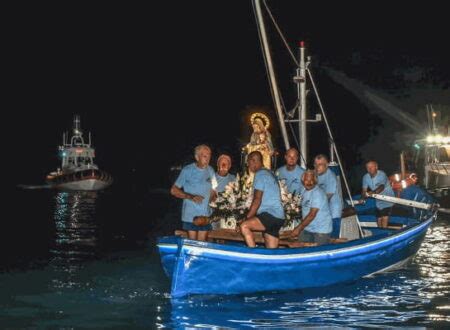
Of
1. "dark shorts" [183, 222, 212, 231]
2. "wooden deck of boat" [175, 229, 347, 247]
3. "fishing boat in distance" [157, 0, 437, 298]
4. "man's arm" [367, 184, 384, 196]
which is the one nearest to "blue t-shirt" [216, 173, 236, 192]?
"wooden deck of boat" [175, 229, 347, 247]

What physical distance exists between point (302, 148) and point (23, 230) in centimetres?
1551

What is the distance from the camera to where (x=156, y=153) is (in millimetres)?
174875

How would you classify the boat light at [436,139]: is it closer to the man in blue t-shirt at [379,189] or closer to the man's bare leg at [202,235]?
the man in blue t-shirt at [379,189]

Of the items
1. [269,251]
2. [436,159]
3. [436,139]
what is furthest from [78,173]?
[269,251]

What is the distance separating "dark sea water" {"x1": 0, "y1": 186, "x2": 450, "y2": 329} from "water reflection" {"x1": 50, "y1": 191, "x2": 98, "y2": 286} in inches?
1.7

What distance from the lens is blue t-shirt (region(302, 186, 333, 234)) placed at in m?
14.7

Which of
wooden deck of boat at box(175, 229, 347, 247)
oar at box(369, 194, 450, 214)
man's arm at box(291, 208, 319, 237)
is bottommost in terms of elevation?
wooden deck of boat at box(175, 229, 347, 247)

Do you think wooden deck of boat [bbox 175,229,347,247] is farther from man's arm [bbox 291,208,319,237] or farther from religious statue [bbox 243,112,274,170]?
religious statue [bbox 243,112,274,170]

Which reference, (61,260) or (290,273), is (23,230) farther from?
(290,273)

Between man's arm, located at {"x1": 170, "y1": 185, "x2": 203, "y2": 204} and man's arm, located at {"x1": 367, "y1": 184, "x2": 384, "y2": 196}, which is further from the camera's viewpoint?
man's arm, located at {"x1": 367, "y1": 184, "x2": 384, "y2": 196}

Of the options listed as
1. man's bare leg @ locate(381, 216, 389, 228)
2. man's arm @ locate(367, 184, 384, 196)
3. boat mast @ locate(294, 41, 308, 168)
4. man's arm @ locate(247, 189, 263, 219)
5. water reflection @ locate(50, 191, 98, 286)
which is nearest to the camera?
man's arm @ locate(247, 189, 263, 219)

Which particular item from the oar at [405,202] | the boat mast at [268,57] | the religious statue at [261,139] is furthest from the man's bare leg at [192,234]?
the oar at [405,202]

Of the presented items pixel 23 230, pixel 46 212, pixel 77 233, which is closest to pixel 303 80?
pixel 77 233

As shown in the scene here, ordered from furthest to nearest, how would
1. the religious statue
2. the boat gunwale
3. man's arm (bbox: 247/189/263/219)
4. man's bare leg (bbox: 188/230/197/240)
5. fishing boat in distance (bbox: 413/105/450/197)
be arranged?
fishing boat in distance (bbox: 413/105/450/197) → the religious statue → man's bare leg (bbox: 188/230/197/240) → man's arm (bbox: 247/189/263/219) → the boat gunwale
